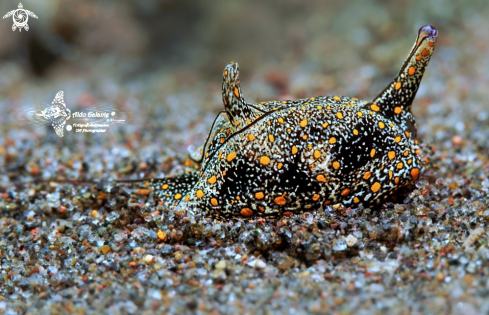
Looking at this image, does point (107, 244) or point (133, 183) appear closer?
point (107, 244)

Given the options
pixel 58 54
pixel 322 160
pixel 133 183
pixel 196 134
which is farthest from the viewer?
pixel 58 54

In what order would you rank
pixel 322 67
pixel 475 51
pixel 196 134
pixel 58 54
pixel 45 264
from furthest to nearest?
pixel 58 54
pixel 322 67
pixel 475 51
pixel 196 134
pixel 45 264

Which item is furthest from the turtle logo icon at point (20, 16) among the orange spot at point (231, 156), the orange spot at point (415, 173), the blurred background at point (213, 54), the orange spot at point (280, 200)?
the orange spot at point (415, 173)

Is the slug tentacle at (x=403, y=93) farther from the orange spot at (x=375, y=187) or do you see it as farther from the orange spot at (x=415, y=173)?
the orange spot at (x=375, y=187)

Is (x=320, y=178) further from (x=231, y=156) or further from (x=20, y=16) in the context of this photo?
(x=20, y=16)

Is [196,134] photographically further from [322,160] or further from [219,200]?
[322,160]

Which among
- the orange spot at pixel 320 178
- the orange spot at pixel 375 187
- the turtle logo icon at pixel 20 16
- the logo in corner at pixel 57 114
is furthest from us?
the turtle logo icon at pixel 20 16

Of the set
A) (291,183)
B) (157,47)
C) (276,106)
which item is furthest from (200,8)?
(291,183)

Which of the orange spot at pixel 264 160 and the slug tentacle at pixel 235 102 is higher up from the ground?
the slug tentacle at pixel 235 102
